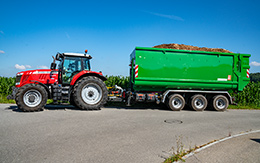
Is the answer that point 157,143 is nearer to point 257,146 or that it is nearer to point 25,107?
point 257,146

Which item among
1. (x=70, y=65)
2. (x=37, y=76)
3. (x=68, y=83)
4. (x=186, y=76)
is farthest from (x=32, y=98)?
(x=186, y=76)

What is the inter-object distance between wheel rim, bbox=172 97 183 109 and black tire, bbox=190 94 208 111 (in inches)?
26.2

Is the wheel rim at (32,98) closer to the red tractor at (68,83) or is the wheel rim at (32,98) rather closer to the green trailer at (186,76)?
the red tractor at (68,83)

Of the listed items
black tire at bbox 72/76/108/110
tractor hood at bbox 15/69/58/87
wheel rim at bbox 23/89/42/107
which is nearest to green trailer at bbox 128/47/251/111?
black tire at bbox 72/76/108/110

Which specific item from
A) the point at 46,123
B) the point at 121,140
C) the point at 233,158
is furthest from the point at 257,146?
the point at 46,123

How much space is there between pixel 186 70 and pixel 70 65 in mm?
6371

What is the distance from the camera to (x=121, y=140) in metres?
4.83

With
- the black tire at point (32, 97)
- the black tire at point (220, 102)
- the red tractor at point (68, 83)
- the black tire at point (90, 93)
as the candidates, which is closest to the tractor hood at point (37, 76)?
the red tractor at point (68, 83)

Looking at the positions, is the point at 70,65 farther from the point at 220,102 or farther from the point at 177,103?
the point at 220,102

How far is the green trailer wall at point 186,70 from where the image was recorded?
32.6 feet

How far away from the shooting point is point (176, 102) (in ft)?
33.8

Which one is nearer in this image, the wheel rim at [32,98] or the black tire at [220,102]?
the wheel rim at [32,98]

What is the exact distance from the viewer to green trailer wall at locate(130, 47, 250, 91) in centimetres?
992

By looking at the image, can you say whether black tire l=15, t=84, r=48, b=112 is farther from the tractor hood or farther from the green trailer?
the green trailer
